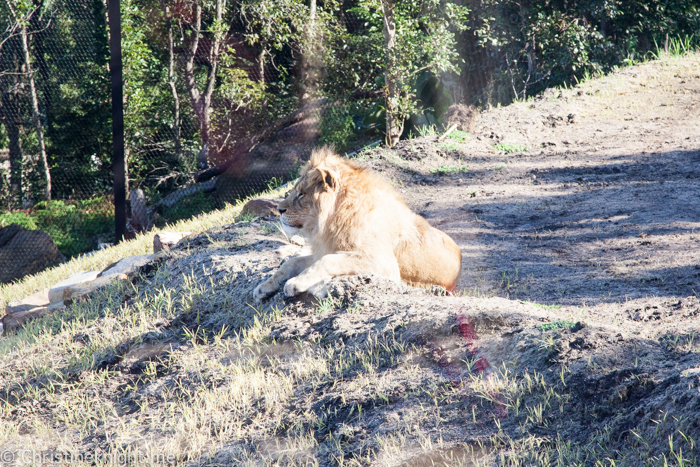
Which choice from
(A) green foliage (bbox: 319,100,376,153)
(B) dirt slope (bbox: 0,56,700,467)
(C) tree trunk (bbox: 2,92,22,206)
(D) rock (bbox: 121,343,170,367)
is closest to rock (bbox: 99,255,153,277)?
(B) dirt slope (bbox: 0,56,700,467)

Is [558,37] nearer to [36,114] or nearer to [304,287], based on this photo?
[304,287]

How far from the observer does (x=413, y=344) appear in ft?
12.4

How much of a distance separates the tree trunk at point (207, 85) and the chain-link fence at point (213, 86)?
0.04m

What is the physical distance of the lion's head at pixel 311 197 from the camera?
188 inches

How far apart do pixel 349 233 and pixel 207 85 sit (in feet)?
36.6

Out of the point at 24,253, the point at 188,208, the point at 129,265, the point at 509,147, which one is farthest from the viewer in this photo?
the point at 188,208

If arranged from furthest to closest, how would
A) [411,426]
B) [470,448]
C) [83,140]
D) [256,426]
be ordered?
[83,140]
[256,426]
[411,426]
[470,448]

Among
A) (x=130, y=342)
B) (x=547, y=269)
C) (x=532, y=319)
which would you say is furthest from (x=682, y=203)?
(x=130, y=342)

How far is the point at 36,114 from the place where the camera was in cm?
1422

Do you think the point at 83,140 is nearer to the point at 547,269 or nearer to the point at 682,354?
the point at 547,269

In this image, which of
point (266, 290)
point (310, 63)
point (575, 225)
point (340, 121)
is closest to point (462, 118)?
point (340, 121)

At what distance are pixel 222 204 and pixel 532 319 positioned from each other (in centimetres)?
1038

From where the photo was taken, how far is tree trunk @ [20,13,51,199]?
43.7 feet

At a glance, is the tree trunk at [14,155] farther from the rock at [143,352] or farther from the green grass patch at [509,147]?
the rock at [143,352]
